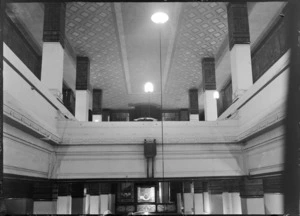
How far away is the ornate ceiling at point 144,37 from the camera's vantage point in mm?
6551

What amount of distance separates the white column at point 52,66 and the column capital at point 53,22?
4.5 inches

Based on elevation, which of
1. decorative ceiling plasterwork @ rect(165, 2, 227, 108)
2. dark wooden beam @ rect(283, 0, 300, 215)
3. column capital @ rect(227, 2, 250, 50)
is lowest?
dark wooden beam @ rect(283, 0, 300, 215)

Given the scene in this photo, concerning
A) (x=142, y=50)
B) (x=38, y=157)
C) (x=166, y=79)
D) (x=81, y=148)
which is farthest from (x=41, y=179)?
(x=166, y=79)

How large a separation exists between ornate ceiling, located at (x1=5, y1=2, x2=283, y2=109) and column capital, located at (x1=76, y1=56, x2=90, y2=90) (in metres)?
0.21

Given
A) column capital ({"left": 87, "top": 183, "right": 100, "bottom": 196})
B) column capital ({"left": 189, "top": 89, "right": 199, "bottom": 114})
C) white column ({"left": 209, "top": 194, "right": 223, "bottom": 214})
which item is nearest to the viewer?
white column ({"left": 209, "top": 194, "right": 223, "bottom": 214})

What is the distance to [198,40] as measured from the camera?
7.87 m

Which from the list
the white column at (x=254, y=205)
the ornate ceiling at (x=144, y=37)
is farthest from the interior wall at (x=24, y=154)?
the white column at (x=254, y=205)

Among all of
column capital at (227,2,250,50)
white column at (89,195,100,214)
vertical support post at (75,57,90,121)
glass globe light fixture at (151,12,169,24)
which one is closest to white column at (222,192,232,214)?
white column at (89,195,100,214)

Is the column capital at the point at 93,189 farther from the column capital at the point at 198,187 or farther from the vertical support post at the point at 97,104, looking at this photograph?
the column capital at the point at 198,187

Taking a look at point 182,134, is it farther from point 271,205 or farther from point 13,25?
point 13,25

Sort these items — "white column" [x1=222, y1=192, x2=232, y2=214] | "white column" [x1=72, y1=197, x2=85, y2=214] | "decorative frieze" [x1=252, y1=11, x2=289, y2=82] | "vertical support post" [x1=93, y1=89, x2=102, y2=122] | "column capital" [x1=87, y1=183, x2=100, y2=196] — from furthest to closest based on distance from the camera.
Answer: "vertical support post" [x1=93, y1=89, x2=102, y2=122], "column capital" [x1=87, y1=183, x2=100, y2=196], "white column" [x1=222, y1=192, x2=232, y2=214], "white column" [x1=72, y1=197, x2=85, y2=214], "decorative frieze" [x1=252, y1=11, x2=289, y2=82]

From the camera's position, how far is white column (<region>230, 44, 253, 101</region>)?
561 centimetres

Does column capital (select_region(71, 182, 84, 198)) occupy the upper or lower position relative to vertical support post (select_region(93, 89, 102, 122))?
lower

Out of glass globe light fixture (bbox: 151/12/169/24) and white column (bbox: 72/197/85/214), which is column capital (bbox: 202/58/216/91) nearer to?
glass globe light fixture (bbox: 151/12/169/24)
